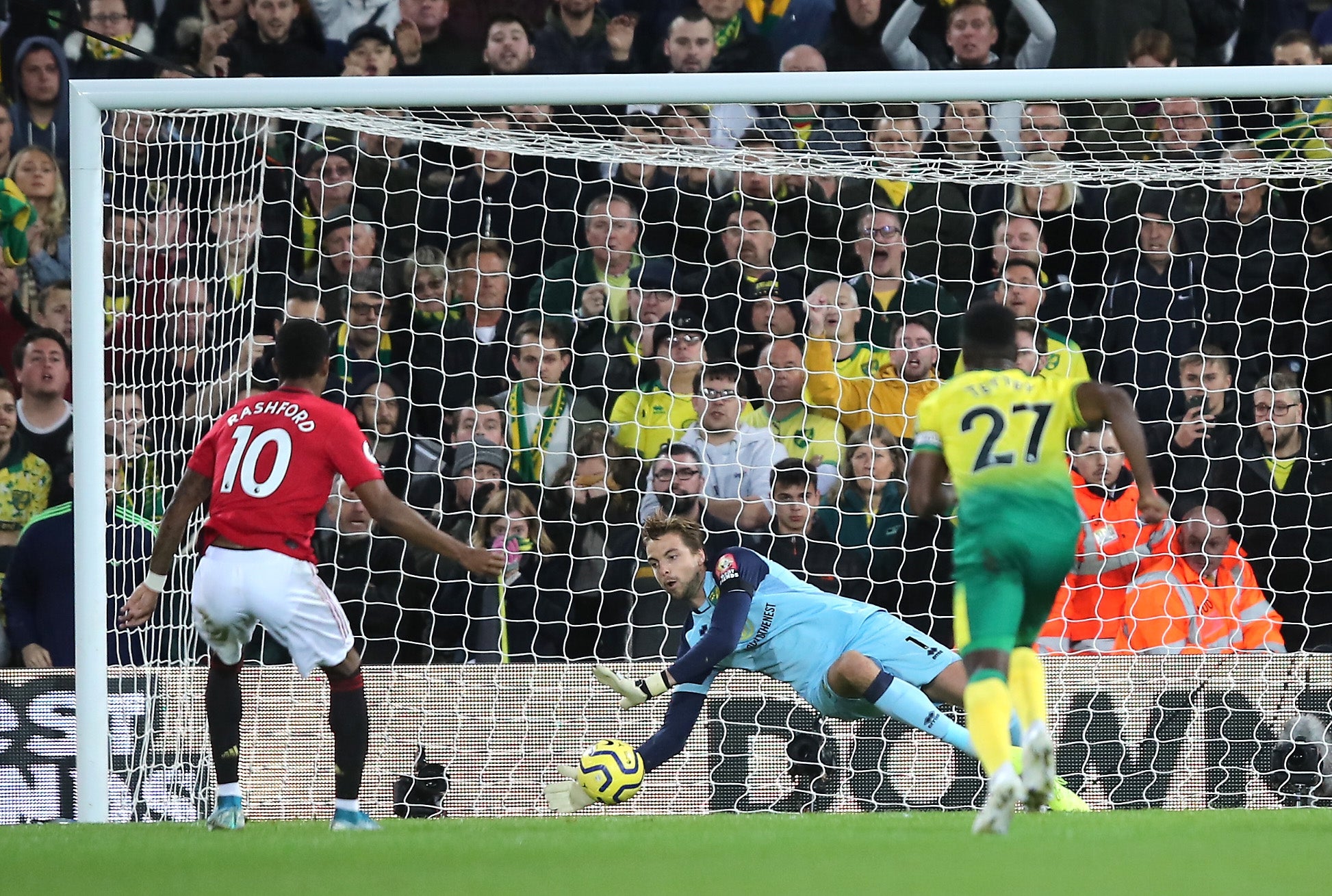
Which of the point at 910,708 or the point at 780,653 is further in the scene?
the point at 780,653

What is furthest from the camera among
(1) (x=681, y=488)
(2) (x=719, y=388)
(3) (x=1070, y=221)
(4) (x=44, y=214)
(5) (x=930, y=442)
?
(4) (x=44, y=214)

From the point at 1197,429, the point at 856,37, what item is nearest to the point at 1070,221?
the point at 1197,429

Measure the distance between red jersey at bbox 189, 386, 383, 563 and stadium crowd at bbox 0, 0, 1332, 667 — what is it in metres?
1.79

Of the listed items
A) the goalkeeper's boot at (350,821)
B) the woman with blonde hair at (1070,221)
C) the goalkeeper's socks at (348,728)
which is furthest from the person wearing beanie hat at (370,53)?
the goalkeeper's boot at (350,821)

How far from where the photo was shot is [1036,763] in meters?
4.80

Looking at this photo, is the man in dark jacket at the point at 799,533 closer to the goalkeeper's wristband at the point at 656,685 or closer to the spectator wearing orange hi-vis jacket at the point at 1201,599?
the spectator wearing orange hi-vis jacket at the point at 1201,599

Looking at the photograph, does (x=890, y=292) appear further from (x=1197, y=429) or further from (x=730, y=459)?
(x=1197, y=429)

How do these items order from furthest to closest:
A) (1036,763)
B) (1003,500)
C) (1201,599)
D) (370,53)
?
(370,53) → (1201,599) → (1003,500) → (1036,763)

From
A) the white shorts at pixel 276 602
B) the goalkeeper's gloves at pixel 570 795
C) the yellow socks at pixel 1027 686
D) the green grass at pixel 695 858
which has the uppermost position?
the white shorts at pixel 276 602

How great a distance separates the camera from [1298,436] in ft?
27.2

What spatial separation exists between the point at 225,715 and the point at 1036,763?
2899 mm

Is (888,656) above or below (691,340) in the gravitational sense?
below

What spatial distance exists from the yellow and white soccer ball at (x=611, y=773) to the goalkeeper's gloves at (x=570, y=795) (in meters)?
0.04

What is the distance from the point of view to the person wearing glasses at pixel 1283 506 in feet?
27.0
